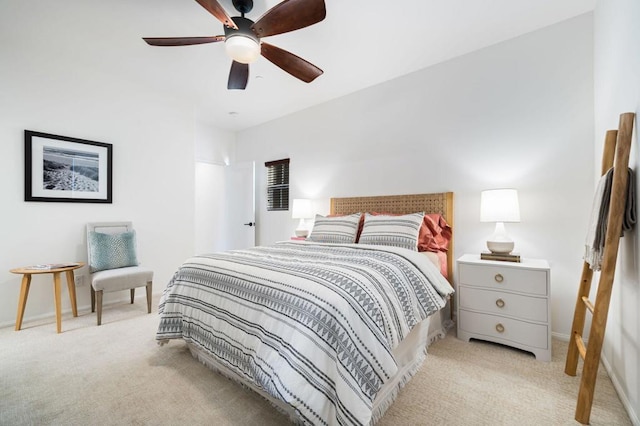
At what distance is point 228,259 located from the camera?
6.90ft

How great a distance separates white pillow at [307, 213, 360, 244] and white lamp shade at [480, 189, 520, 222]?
124 cm

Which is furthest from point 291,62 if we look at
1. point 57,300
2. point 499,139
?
point 57,300

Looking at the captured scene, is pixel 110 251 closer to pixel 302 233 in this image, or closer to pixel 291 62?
pixel 302 233

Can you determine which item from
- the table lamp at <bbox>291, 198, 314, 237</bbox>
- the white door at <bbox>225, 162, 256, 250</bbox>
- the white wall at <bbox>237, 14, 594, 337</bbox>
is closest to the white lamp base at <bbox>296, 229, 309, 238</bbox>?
the table lamp at <bbox>291, 198, 314, 237</bbox>

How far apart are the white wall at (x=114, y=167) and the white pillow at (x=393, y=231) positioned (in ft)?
9.03

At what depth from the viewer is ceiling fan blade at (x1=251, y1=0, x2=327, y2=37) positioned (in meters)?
1.74

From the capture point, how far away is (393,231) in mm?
2725

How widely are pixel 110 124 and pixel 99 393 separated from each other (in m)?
A: 3.04

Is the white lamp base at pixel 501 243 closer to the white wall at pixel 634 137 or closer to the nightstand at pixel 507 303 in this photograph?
the nightstand at pixel 507 303

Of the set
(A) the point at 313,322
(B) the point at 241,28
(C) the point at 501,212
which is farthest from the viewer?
(C) the point at 501,212

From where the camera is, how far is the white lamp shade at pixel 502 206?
233 cm

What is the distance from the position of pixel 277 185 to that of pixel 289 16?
3.16 m

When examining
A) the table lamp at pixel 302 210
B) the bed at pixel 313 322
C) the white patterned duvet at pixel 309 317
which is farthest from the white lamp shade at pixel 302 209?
the white patterned duvet at pixel 309 317

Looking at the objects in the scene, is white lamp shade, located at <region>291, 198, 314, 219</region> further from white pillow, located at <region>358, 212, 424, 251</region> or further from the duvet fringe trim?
the duvet fringe trim
